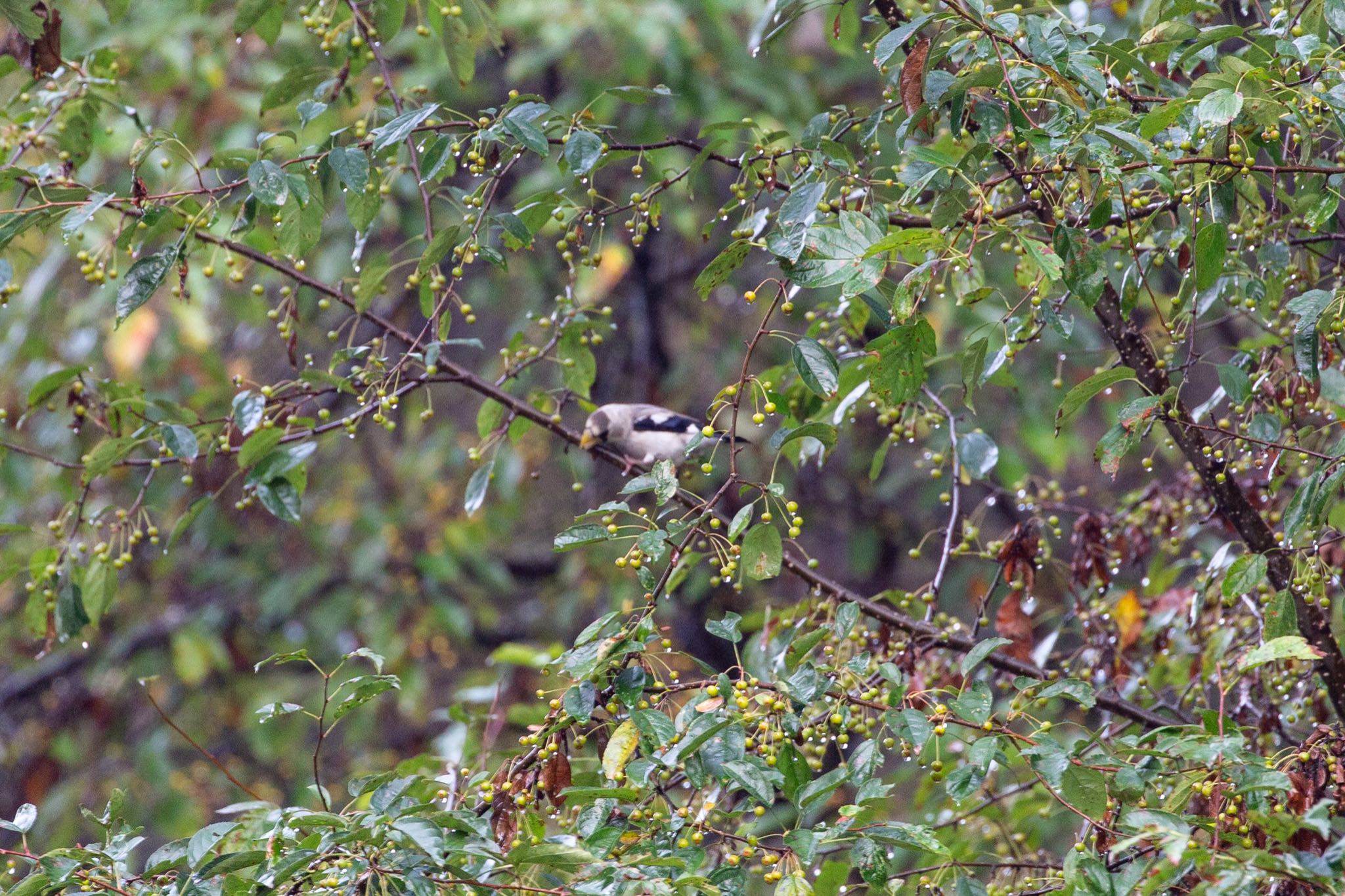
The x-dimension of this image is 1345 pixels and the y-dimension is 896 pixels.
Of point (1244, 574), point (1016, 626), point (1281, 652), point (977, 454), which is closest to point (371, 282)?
point (977, 454)

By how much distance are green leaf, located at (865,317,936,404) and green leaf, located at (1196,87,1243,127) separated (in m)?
0.54

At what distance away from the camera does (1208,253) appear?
7.25 ft

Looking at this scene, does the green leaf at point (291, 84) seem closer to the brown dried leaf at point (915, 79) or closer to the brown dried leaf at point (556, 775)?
the brown dried leaf at point (915, 79)

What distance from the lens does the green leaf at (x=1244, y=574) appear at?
2301mm

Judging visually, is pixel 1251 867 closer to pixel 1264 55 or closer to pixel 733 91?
pixel 1264 55

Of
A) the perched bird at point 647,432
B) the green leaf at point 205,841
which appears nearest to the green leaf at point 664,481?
the green leaf at point 205,841

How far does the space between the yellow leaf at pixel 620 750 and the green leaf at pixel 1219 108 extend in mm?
1353

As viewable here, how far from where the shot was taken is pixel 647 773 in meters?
2.06

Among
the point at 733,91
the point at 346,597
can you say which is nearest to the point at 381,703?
the point at 346,597

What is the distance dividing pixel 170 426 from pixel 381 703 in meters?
5.06

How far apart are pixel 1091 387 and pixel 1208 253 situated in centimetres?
30

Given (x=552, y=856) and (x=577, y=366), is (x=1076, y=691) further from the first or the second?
(x=577, y=366)

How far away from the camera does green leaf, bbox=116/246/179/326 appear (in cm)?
258

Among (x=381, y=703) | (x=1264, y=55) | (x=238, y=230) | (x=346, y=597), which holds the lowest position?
(x=381, y=703)
